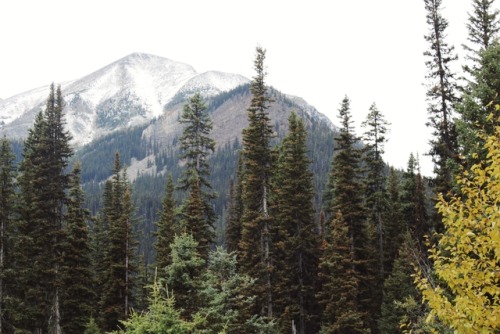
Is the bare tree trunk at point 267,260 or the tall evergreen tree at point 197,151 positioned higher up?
the tall evergreen tree at point 197,151

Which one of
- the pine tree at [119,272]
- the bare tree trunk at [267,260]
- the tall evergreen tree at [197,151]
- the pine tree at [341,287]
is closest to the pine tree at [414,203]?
the pine tree at [341,287]

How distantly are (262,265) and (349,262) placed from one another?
21.9 feet

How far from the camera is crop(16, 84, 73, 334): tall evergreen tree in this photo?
29188 millimetres

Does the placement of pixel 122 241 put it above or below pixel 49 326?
above

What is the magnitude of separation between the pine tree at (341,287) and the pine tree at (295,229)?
→ 2441mm

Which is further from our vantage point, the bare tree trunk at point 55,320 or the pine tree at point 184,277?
the bare tree trunk at point 55,320

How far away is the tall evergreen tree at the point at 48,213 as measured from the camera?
95.8 ft

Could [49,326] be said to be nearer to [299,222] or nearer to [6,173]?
[6,173]

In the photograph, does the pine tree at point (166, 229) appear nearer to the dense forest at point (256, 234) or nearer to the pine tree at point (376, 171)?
the dense forest at point (256, 234)

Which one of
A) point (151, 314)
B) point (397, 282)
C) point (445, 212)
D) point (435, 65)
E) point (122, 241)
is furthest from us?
point (122, 241)

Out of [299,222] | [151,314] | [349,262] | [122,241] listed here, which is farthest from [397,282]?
[151,314]

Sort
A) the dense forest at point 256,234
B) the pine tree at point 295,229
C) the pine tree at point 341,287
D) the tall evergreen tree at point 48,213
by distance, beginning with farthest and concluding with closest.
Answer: the pine tree at point 295,229 < the pine tree at point 341,287 < the tall evergreen tree at point 48,213 < the dense forest at point 256,234

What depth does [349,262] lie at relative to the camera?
31.2 meters

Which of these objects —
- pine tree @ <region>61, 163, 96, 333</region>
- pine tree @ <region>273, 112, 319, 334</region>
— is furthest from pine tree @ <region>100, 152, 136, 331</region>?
pine tree @ <region>273, 112, 319, 334</region>
